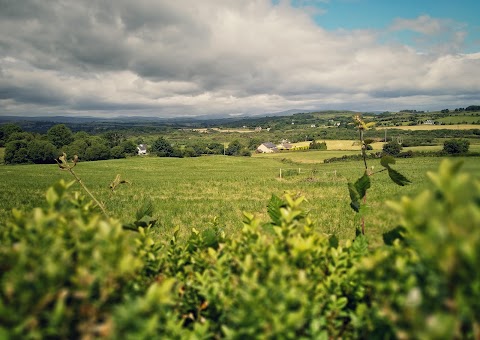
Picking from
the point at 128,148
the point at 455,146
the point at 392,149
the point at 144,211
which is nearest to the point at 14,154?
the point at 128,148

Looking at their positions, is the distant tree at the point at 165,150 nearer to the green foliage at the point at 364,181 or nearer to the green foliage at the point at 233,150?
the green foliage at the point at 233,150

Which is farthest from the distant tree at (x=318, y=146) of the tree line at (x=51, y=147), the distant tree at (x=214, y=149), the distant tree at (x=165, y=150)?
the tree line at (x=51, y=147)

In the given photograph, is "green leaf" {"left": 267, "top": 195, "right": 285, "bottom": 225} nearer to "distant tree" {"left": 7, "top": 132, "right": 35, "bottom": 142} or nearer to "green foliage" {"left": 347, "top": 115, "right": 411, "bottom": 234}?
"green foliage" {"left": 347, "top": 115, "right": 411, "bottom": 234}

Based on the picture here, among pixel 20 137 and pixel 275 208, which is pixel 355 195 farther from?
pixel 20 137

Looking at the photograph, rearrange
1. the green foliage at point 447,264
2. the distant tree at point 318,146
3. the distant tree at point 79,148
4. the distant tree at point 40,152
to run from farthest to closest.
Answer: the distant tree at point 318,146 → the distant tree at point 79,148 → the distant tree at point 40,152 → the green foliage at point 447,264

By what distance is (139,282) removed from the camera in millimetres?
2078

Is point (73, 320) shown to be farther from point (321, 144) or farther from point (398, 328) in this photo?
point (321, 144)

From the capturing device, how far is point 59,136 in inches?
4013

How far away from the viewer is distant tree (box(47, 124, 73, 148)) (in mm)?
99938

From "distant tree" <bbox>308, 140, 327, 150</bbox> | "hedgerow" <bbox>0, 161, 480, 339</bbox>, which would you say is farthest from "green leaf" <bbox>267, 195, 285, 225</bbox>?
"distant tree" <bbox>308, 140, 327, 150</bbox>

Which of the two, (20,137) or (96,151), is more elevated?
(20,137)

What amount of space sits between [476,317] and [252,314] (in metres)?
0.88

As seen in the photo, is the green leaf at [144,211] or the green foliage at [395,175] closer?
the green foliage at [395,175]

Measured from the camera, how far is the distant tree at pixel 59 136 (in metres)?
99.9
